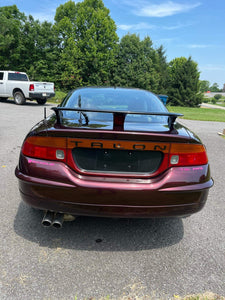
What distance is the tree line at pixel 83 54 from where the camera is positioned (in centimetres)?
3888

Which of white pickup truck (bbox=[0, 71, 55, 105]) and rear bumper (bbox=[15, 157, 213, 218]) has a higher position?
white pickup truck (bbox=[0, 71, 55, 105])

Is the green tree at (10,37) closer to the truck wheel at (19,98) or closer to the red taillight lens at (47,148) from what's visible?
the truck wheel at (19,98)

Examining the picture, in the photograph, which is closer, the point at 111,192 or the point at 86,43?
the point at 111,192

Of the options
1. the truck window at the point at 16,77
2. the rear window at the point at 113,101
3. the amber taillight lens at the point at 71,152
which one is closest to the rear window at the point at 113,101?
the rear window at the point at 113,101

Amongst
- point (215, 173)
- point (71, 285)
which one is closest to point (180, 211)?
point (71, 285)

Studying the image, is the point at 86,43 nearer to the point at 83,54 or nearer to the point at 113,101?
the point at 83,54

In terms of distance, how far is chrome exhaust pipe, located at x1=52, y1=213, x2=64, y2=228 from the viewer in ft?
7.59

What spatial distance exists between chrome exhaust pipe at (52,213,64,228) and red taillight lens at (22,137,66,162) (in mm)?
586

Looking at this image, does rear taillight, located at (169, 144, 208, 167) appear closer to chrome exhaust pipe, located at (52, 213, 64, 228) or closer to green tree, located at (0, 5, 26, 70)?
chrome exhaust pipe, located at (52, 213, 64, 228)

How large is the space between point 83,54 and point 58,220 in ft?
142

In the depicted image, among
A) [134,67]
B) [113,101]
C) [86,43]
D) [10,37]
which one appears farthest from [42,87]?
[134,67]

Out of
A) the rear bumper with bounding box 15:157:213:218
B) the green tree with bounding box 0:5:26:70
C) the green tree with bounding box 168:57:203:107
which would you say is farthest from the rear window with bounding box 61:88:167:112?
the green tree with bounding box 168:57:203:107

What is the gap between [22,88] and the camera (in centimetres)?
1620

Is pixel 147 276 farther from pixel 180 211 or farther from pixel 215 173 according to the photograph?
pixel 215 173
